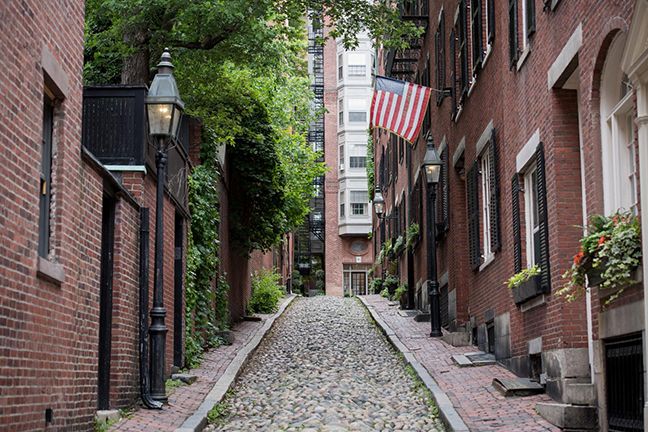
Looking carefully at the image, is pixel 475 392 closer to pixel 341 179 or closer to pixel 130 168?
pixel 130 168

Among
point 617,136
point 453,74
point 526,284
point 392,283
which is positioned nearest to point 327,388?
point 526,284

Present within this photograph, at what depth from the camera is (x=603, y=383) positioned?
8836 mm

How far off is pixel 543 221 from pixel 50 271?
6096 mm

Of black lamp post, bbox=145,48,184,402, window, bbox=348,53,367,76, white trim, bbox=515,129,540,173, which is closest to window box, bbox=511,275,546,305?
white trim, bbox=515,129,540,173

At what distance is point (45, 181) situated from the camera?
26.7ft

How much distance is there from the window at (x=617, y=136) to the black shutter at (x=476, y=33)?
265 inches

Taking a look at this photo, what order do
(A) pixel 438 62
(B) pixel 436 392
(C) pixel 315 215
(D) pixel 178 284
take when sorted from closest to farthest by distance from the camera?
(B) pixel 436 392
(D) pixel 178 284
(A) pixel 438 62
(C) pixel 315 215

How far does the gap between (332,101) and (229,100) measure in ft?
146

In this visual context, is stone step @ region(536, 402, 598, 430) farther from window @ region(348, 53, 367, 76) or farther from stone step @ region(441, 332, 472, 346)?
window @ region(348, 53, 367, 76)

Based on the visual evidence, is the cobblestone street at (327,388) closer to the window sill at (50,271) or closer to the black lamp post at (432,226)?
the black lamp post at (432,226)

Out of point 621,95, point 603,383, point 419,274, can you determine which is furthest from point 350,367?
point 419,274

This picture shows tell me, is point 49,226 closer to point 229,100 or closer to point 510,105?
point 510,105

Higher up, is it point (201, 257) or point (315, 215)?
point (315, 215)

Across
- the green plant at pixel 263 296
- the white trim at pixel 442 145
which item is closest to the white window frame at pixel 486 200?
the white trim at pixel 442 145
